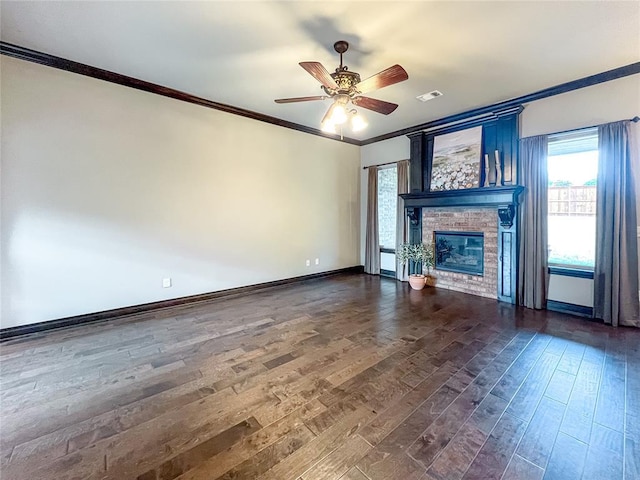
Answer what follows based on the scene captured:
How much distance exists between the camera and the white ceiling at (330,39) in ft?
7.62

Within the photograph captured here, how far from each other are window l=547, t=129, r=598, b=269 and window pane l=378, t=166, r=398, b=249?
2.51 meters

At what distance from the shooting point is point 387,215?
5.88 metres

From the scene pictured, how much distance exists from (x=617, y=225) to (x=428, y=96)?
275 cm

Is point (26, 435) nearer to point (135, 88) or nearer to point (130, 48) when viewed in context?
point (130, 48)

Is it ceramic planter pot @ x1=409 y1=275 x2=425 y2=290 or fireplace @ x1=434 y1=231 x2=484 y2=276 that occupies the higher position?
fireplace @ x1=434 y1=231 x2=484 y2=276

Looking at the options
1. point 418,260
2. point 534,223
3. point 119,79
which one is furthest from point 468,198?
point 119,79

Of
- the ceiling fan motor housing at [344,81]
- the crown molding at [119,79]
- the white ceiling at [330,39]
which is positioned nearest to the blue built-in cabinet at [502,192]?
the white ceiling at [330,39]

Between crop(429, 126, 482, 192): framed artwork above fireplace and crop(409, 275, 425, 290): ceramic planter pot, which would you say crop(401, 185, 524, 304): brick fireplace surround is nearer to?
crop(429, 126, 482, 192): framed artwork above fireplace

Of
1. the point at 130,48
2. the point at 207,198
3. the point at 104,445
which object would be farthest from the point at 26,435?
the point at 130,48

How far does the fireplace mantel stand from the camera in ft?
13.0

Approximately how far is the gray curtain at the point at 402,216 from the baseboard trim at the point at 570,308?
218 centimetres

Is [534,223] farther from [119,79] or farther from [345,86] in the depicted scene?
[119,79]

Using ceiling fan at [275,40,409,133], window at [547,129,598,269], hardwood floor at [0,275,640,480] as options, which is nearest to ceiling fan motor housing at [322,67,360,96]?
ceiling fan at [275,40,409,133]

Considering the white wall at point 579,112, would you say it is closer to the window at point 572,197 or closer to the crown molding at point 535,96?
the crown molding at point 535,96
